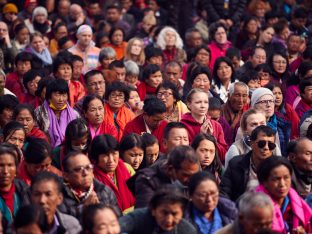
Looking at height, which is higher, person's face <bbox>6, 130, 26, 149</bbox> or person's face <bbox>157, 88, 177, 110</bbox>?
person's face <bbox>157, 88, 177, 110</bbox>

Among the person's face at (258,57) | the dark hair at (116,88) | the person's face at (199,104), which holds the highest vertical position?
the person's face at (258,57)

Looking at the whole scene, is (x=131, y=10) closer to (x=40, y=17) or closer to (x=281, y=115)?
(x=40, y=17)

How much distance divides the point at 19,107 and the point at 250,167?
281cm

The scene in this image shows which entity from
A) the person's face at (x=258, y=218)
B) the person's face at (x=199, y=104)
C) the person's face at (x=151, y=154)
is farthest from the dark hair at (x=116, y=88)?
the person's face at (x=258, y=218)

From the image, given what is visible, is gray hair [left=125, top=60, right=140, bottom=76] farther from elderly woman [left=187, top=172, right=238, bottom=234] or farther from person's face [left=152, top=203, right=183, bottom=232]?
person's face [left=152, top=203, right=183, bottom=232]

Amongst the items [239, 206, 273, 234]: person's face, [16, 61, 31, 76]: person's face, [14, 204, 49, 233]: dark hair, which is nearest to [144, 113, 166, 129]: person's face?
[16, 61, 31, 76]: person's face

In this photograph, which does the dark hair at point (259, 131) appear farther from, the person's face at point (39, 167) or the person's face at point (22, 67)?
the person's face at point (22, 67)

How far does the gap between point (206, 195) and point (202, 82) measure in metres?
5.24

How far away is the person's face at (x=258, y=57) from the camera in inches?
620

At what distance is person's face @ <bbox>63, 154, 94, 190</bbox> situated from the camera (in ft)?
29.9

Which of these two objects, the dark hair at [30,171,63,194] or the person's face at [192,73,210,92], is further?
the person's face at [192,73,210,92]

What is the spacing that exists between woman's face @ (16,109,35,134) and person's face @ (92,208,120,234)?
358 cm

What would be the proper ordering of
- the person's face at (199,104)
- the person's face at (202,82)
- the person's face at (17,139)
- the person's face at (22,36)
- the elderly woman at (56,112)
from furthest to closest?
the person's face at (22,36) < the person's face at (202,82) < the elderly woman at (56,112) < the person's face at (199,104) < the person's face at (17,139)

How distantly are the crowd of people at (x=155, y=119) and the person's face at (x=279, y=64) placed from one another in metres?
0.02
